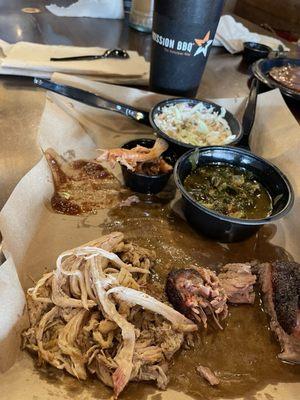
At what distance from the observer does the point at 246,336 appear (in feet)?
5.15

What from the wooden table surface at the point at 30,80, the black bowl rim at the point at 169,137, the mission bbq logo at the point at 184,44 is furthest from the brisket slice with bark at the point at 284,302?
the mission bbq logo at the point at 184,44

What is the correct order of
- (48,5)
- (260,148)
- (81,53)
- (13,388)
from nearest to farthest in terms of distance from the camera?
(13,388)
(260,148)
(81,53)
(48,5)

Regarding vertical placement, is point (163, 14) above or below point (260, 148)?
above

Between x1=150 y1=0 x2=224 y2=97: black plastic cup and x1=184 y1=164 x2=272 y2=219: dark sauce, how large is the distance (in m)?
0.76

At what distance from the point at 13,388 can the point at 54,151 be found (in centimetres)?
131

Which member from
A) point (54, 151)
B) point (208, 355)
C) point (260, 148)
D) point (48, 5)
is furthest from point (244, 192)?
point (48, 5)

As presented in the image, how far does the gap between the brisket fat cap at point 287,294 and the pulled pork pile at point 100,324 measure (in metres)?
0.37

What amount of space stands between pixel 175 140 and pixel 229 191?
433 mm

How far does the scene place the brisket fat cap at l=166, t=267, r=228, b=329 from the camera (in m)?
1.53

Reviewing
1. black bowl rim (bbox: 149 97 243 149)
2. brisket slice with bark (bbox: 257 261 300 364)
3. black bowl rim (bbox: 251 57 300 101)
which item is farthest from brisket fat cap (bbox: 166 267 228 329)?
black bowl rim (bbox: 251 57 300 101)

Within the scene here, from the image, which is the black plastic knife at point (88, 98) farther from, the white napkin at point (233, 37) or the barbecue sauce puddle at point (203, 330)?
the white napkin at point (233, 37)

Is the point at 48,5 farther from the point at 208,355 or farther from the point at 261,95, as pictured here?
the point at 208,355

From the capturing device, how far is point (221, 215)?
179 cm

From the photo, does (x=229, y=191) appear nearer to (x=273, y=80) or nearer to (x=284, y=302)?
(x=284, y=302)
